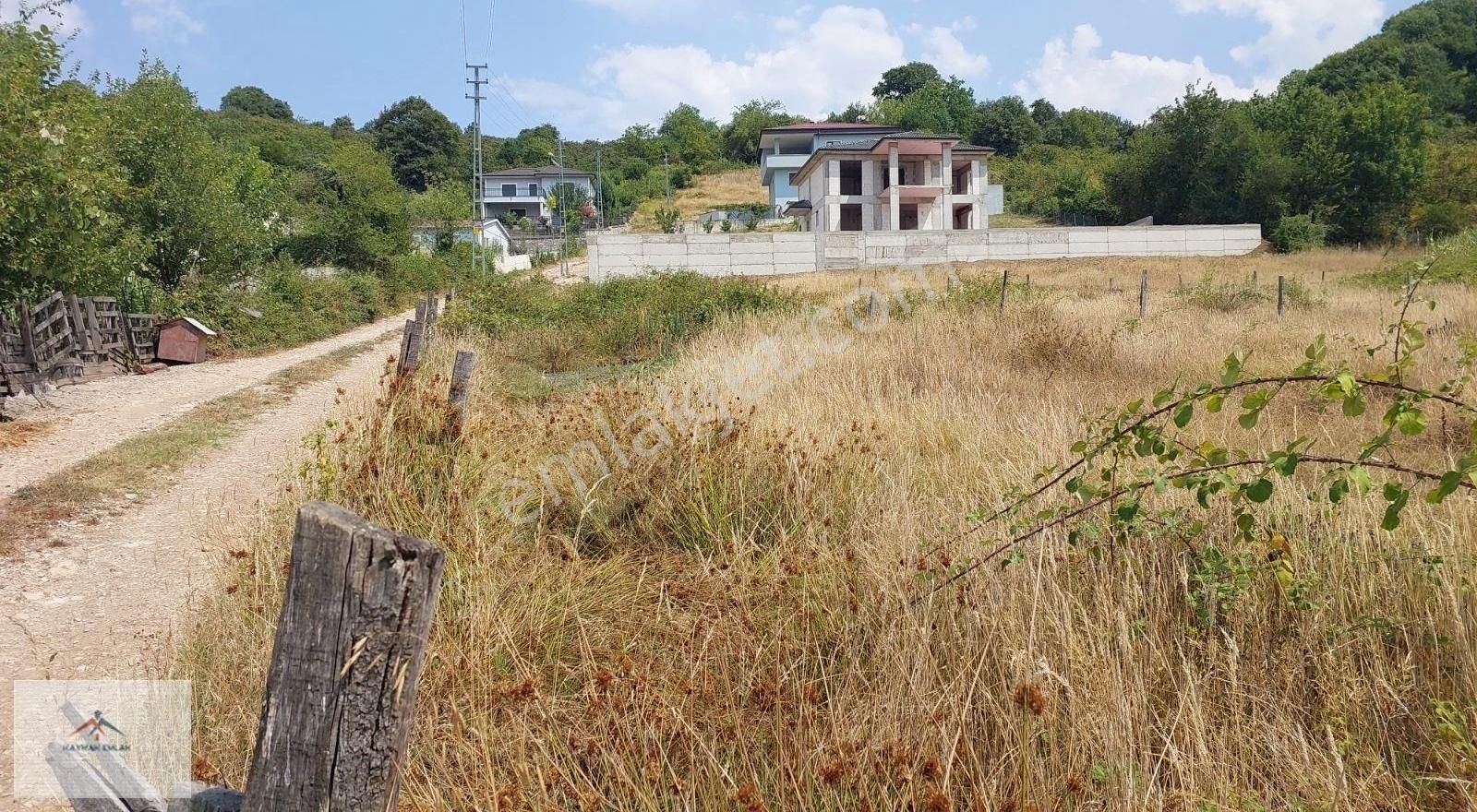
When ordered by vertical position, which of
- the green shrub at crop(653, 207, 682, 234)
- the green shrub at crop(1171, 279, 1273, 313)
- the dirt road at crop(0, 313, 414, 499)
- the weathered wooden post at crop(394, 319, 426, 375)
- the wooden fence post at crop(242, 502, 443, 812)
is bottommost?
the dirt road at crop(0, 313, 414, 499)

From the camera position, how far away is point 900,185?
158 feet

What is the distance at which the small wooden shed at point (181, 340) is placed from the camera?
50.6 feet

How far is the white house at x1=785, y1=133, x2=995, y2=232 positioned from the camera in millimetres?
47750

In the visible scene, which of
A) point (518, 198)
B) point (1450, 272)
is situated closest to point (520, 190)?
point (518, 198)

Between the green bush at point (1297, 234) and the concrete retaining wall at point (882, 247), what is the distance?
2681 mm

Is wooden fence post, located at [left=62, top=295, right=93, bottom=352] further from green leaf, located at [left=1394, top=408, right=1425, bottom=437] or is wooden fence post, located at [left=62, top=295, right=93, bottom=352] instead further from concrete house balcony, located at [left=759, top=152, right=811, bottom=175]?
concrete house balcony, located at [left=759, top=152, right=811, bottom=175]

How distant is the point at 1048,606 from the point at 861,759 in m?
0.96

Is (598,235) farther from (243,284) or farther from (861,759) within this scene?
(861,759)

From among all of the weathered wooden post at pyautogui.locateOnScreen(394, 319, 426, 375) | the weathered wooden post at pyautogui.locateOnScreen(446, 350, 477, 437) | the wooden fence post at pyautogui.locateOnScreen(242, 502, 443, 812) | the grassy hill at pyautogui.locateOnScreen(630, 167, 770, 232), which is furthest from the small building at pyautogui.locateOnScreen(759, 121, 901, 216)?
the wooden fence post at pyautogui.locateOnScreen(242, 502, 443, 812)

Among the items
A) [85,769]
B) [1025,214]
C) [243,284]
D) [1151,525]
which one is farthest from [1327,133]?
[85,769]

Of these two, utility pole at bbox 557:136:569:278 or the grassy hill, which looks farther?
the grassy hill

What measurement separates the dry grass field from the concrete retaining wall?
26039 millimetres

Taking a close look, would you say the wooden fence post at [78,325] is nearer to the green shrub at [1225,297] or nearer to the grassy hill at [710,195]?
the green shrub at [1225,297]

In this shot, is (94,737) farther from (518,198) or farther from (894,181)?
(518,198)
